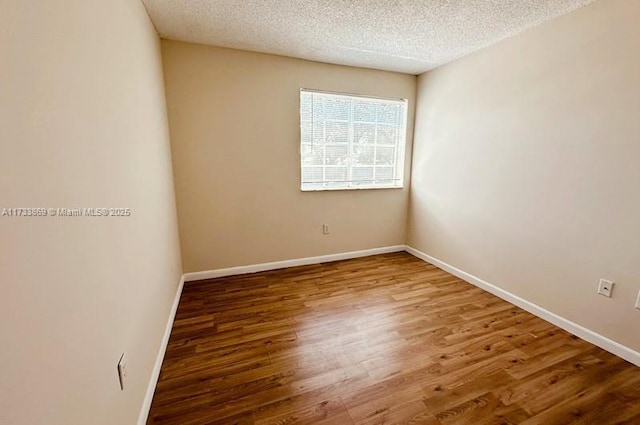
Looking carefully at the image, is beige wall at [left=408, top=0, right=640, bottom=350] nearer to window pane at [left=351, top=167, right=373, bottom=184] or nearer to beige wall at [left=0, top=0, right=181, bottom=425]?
window pane at [left=351, top=167, right=373, bottom=184]

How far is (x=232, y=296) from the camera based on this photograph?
2.60 metres

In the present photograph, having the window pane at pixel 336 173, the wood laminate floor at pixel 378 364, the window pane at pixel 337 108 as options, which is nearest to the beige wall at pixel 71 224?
the wood laminate floor at pixel 378 364

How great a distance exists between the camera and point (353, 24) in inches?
86.5

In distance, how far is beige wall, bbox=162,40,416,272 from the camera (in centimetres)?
264

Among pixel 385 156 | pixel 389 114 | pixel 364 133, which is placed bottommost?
pixel 385 156

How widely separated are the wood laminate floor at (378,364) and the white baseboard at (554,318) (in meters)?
0.07

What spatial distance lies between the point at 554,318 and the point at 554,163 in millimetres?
1223

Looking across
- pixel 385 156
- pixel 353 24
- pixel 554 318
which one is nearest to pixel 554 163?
pixel 554 318

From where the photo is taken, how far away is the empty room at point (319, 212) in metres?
0.80

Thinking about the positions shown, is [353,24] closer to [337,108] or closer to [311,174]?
[337,108]

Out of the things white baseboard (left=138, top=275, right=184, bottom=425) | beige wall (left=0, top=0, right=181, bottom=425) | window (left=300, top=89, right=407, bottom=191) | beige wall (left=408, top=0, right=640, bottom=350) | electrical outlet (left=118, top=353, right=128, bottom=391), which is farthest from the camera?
window (left=300, top=89, right=407, bottom=191)

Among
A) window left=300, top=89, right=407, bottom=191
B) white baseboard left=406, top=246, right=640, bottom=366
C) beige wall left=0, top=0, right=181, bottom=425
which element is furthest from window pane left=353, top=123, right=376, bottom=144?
beige wall left=0, top=0, right=181, bottom=425

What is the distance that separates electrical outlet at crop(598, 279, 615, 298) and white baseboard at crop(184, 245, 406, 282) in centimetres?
212

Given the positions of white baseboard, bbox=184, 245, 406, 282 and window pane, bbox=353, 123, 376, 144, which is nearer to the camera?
white baseboard, bbox=184, 245, 406, 282
